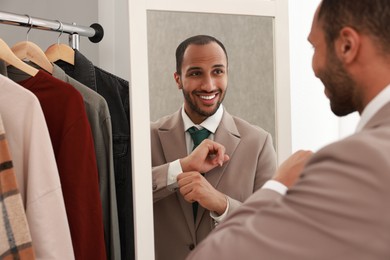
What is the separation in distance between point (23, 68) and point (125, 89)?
1.04 ft

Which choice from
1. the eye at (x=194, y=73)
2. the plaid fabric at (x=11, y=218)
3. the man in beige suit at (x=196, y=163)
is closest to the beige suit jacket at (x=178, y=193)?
the man in beige suit at (x=196, y=163)

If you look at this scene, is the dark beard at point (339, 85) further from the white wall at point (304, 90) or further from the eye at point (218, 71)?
the white wall at point (304, 90)

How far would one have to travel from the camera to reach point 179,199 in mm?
1806

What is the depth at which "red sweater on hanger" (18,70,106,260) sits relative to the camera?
1.55 meters

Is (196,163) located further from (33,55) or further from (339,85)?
(339,85)

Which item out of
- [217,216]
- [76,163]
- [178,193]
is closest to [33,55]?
[76,163]

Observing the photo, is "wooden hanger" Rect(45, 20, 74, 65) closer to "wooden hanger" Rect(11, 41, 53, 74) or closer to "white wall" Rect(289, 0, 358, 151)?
"wooden hanger" Rect(11, 41, 53, 74)

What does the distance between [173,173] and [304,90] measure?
897 mm

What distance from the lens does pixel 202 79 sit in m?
1.83

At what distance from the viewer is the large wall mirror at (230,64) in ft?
5.68

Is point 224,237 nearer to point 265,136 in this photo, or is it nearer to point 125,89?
point 125,89

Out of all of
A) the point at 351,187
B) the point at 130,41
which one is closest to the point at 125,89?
the point at 130,41

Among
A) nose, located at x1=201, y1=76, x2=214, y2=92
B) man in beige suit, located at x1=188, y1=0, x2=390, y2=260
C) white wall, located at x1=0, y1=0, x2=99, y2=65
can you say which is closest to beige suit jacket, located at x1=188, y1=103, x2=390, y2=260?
man in beige suit, located at x1=188, y1=0, x2=390, y2=260

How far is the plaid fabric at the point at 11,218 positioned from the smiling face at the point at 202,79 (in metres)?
0.58
